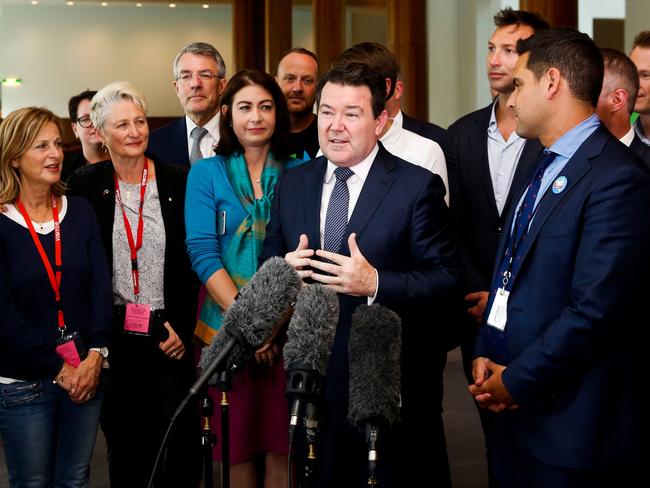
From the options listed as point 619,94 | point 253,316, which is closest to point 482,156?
point 619,94

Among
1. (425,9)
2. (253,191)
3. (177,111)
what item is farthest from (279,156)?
(177,111)

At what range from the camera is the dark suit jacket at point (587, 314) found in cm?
212

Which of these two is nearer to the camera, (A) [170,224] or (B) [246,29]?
(A) [170,224]

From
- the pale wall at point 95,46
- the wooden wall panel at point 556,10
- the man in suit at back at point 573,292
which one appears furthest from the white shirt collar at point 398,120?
the pale wall at point 95,46

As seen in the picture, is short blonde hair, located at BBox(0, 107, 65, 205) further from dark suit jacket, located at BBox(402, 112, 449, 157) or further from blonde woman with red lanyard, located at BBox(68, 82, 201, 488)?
dark suit jacket, located at BBox(402, 112, 449, 157)

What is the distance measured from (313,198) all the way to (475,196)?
906 millimetres

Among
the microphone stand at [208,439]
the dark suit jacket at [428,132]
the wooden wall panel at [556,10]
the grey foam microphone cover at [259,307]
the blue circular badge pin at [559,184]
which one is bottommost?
the microphone stand at [208,439]

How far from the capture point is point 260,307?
1961 millimetres

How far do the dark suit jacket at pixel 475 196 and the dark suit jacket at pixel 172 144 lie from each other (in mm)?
1247

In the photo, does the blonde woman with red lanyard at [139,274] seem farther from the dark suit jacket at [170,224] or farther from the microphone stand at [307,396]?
the microphone stand at [307,396]

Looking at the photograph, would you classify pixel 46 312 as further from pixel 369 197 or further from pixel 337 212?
pixel 369 197

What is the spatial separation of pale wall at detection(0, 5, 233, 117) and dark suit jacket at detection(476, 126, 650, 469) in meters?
14.8

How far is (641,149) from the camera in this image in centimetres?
316

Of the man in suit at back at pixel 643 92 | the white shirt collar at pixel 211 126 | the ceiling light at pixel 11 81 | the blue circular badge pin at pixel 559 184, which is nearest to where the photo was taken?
the blue circular badge pin at pixel 559 184
